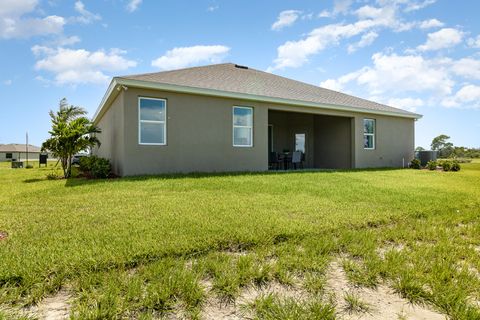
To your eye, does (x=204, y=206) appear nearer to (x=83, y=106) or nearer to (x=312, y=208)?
(x=312, y=208)

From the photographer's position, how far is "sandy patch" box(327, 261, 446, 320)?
208 cm

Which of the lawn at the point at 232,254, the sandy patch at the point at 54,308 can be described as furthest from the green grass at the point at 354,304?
the sandy patch at the point at 54,308

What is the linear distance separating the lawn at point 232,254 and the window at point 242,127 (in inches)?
228

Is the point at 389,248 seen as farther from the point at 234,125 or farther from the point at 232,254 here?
the point at 234,125

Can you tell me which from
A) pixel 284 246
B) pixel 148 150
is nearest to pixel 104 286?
pixel 284 246

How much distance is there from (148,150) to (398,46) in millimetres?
13003

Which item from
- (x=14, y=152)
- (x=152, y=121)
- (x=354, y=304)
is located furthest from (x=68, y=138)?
(x=14, y=152)

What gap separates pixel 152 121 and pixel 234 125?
10.6ft

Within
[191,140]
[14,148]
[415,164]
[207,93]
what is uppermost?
[207,93]

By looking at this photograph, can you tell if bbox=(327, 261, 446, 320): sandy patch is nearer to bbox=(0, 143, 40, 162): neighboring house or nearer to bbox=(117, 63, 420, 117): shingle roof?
bbox=(117, 63, 420, 117): shingle roof

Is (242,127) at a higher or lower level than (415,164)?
higher

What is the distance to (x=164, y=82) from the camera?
9.61m

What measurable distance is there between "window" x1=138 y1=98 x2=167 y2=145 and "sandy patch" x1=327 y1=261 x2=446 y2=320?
8355 millimetres

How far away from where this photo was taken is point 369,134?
1512cm
